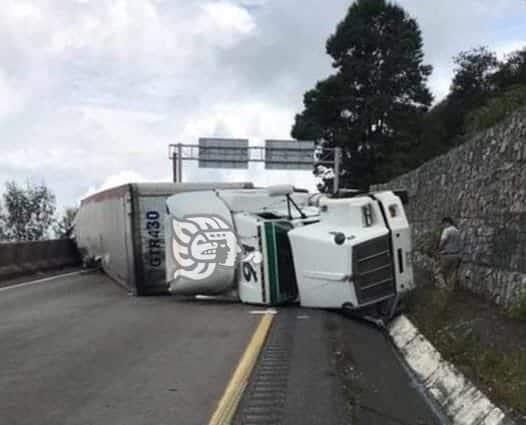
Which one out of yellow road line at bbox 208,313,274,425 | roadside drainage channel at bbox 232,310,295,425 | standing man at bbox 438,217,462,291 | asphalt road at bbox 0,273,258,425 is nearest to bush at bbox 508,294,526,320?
roadside drainage channel at bbox 232,310,295,425

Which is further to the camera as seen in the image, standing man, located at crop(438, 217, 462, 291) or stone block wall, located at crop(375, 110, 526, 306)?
standing man, located at crop(438, 217, 462, 291)

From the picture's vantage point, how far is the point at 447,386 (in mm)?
7234

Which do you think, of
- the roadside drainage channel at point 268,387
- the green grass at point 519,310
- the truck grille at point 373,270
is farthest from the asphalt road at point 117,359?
the green grass at point 519,310

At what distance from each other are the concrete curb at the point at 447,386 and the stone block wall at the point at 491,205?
188 centimetres

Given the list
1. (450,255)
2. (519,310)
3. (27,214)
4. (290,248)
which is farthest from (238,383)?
(27,214)

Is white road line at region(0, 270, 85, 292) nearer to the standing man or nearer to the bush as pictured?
the standing man

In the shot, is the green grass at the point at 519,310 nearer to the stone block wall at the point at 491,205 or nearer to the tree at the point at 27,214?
the stone block wall at the point at 491,205

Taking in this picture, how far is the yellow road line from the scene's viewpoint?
20.2ft

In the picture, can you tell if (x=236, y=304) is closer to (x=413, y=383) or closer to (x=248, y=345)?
(x=248, y=345)

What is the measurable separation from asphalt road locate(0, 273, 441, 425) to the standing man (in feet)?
8.16

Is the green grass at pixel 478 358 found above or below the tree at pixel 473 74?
below

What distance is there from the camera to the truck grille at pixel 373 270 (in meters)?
11.7

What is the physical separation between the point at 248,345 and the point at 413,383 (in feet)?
8.05

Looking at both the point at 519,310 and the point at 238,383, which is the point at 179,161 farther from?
the point at 238,383
